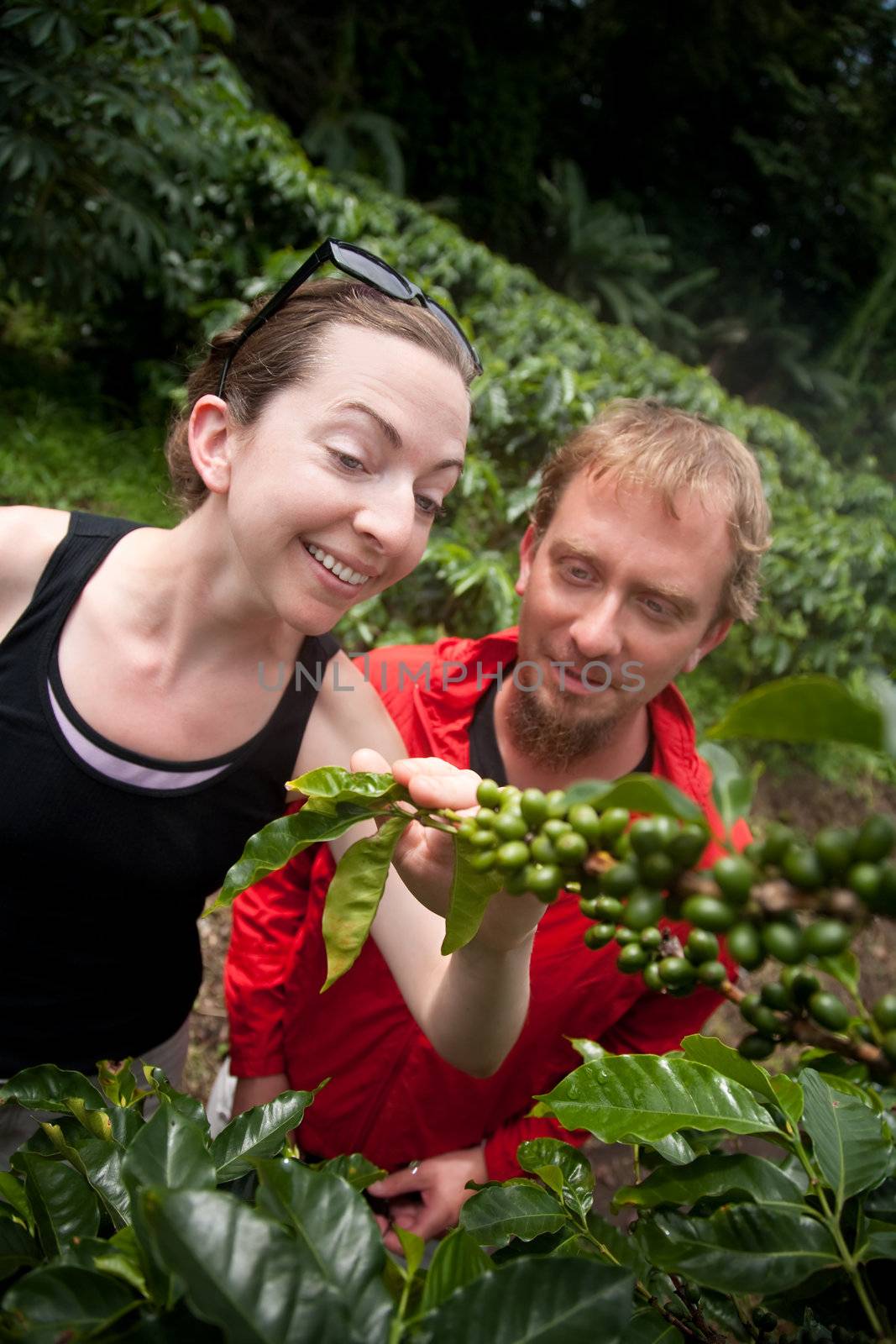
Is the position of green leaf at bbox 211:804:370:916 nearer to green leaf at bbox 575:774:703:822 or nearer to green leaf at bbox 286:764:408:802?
green leaf at bbox 286:764:408:802

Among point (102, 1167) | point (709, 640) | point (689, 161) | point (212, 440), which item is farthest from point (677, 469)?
point (689, 161)

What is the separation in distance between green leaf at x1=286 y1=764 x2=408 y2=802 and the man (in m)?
1.07

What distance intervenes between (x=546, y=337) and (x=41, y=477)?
127 inches

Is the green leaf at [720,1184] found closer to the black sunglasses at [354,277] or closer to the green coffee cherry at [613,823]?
the green coffee cherry at [613,823]

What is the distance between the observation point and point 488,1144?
1.85 m

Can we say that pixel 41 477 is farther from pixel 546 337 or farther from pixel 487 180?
pixel 487 180

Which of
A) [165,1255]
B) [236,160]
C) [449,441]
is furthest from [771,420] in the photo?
[165,1255]

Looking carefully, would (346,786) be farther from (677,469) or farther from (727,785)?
(677,469)

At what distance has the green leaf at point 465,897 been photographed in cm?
70

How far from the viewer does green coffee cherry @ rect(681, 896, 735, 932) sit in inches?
17.7

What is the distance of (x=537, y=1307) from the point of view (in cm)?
50

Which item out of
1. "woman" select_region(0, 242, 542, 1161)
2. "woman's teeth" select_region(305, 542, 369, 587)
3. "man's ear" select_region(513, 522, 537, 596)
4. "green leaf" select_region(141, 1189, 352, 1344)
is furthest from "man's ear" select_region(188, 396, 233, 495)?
"green leaf" select_region(141, 1189, 352, 1344)

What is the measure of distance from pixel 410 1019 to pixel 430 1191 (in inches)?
14.6

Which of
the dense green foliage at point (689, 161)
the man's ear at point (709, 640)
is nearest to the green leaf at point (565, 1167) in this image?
the man's ear at point (709, 640)
